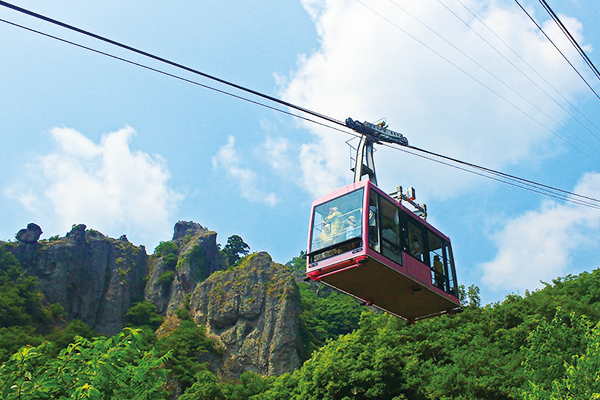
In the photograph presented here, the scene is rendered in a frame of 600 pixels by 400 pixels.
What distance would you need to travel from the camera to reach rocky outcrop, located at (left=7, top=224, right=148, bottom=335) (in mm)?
73375

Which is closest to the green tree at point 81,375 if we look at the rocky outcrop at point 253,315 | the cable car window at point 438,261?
the cable car window at point 438,261

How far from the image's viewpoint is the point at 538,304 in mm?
31609

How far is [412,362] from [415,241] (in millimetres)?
15387

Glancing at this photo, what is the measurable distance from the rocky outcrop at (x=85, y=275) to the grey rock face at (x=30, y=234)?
31 cm

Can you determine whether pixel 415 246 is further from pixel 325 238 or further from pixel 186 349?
pixel 186 349

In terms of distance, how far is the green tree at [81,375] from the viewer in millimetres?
8828

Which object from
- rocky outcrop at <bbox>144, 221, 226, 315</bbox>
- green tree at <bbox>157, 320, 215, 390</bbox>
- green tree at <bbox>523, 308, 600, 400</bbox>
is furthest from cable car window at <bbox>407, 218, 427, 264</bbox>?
rocky outcrop at <bbox>144, 221, 226, 315</bbox>

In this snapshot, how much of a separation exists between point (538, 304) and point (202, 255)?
62230 millimetres

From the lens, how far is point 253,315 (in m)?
65.2

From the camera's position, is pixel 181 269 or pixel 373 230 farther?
pixel 181 269

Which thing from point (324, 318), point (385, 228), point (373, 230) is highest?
point (324, 318)

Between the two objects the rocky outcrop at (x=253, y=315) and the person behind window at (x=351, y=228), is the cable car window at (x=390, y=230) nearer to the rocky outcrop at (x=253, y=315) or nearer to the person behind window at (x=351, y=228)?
the person behind window at (x=351, y=228)

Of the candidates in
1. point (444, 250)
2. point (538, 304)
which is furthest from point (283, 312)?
point (444, 250)

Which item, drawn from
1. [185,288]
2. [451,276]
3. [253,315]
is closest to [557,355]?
[451,276]
